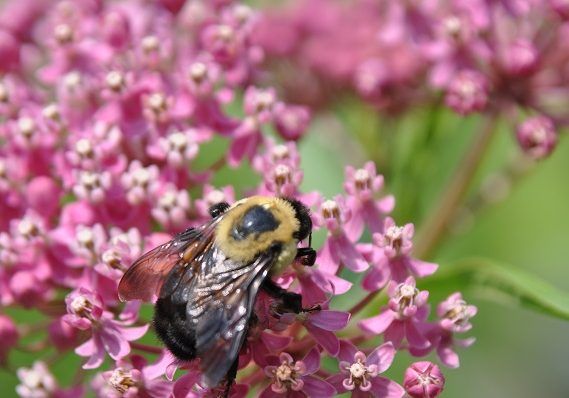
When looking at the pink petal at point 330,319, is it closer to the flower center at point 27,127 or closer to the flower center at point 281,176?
the flower center at point 281,176

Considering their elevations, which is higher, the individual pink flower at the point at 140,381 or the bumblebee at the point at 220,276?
the bumblebee at the point at 220,276

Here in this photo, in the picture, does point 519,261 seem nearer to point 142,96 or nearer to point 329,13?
point 329,13

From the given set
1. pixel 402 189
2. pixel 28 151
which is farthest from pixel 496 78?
pixel 28 151

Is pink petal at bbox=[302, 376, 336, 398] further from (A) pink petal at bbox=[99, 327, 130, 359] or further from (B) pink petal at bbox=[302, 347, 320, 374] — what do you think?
(A) pink petal at bbox=[99, 327, 130, 359]

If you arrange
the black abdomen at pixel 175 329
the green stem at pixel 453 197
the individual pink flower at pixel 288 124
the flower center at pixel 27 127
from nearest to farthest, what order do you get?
the black abdomen at pixel 175 329 < the flower center at pixel 27 127 < the individual pink flower at pixel 288 124 < the green stem at pixel 453 197

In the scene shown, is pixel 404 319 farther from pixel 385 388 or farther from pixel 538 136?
pixel 538 136

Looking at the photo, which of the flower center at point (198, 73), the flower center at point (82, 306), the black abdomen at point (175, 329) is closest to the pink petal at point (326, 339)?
the black abdomen at point (175, 329)

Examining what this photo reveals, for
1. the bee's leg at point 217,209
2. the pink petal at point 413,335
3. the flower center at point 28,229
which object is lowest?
the flower center at point 28,229
